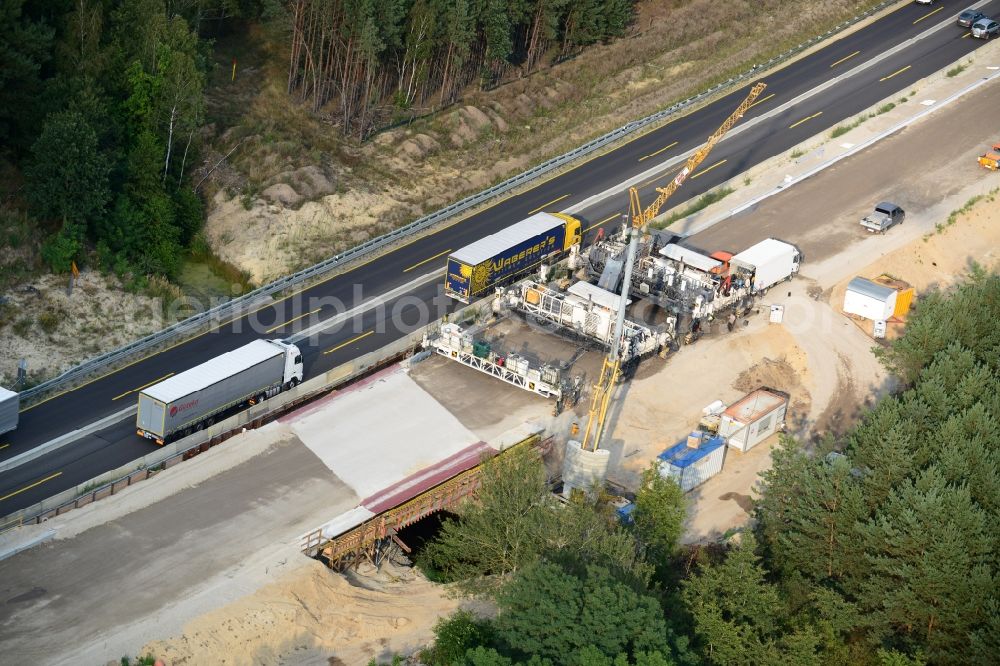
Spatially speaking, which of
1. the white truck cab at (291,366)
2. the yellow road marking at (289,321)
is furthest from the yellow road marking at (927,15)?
the white truck cab at (291,366)

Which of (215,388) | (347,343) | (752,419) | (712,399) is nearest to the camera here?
(215,388)

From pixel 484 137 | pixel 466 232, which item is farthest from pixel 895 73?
pixel 466 232

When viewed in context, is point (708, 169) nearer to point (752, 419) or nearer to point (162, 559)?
point (752, 419)

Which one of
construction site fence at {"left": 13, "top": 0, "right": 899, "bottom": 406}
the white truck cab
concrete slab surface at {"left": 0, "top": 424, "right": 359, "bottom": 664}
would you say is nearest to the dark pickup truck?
construction site fence at {"left": 13, "top": 0, "right": 899, "bottom": 406}

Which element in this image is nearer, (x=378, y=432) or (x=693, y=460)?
(x=693, y=460)

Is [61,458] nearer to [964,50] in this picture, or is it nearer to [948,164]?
[948,164]

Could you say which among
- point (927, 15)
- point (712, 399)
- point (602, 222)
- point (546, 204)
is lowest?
point (712, 399)

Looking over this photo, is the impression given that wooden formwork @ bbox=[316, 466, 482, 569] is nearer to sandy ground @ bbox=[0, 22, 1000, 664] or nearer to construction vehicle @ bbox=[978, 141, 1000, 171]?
sandy ground @ bbox=[0, 22, 1000, 664]
